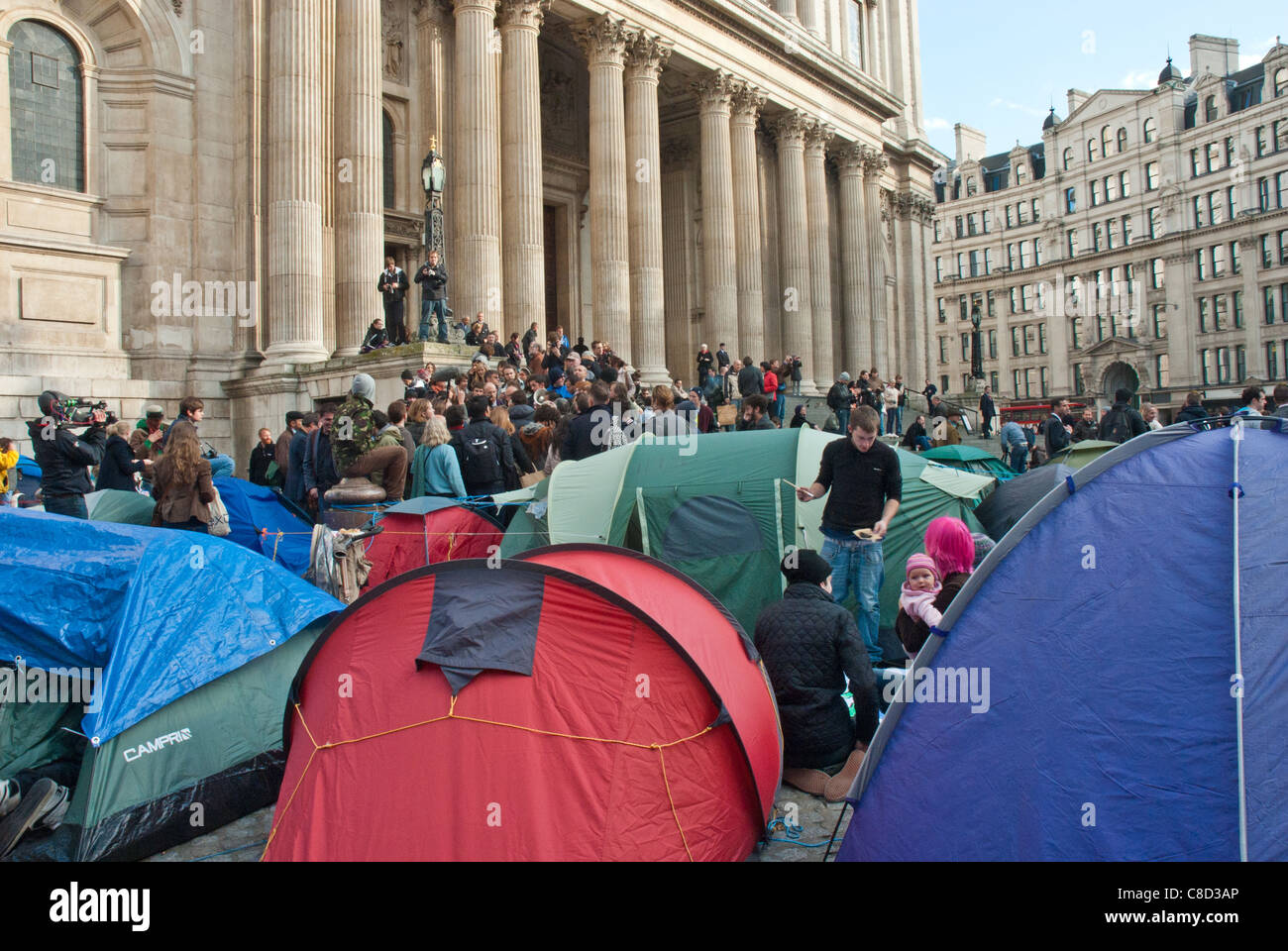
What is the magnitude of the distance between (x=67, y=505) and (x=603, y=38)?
69.0 feet

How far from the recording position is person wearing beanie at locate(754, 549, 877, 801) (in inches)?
235

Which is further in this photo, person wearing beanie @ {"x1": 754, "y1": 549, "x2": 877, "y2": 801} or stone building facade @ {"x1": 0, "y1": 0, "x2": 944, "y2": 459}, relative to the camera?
stone building facade @ {"x1": 0, "y1": 0, "x2": 944, "y2": 459}

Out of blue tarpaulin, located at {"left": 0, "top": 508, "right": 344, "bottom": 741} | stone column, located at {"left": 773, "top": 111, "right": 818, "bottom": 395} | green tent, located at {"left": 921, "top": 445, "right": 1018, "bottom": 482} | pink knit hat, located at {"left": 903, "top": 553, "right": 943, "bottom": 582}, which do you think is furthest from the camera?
stone column, located at {"left": 773, "top": 111, "right": 818, "bottom": 395}

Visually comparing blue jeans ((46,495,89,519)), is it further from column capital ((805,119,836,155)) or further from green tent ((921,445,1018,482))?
column capital ((805,119,836,155))

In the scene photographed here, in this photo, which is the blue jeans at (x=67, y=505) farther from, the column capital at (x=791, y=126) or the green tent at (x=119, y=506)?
the column capital at (x=791, y=126)

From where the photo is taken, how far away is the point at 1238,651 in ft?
14.0

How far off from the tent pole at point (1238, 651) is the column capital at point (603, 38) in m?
24.5

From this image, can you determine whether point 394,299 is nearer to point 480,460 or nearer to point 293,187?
point 293,187

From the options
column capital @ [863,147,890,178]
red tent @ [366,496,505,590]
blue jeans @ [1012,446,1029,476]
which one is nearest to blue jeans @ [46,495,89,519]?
red tent @ [366,496,505,590]

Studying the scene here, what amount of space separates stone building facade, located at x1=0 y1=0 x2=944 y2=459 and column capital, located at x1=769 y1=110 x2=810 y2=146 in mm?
892

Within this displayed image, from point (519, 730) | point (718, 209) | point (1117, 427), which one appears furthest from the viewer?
point (718, 209)

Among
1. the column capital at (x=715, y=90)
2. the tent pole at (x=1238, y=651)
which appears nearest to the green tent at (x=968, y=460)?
the tent pole at (x=1238, y=651)

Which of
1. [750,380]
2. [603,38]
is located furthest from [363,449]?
[603,38]
